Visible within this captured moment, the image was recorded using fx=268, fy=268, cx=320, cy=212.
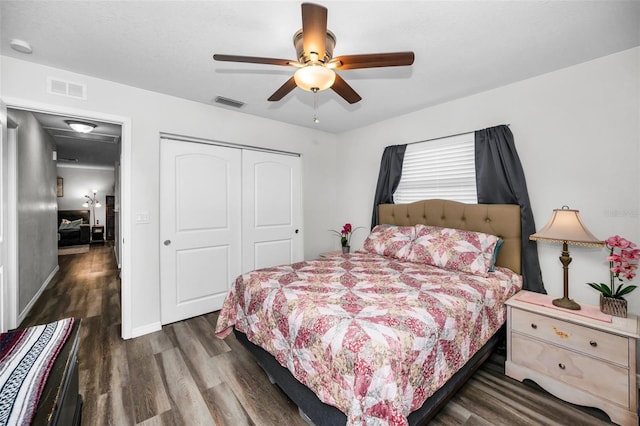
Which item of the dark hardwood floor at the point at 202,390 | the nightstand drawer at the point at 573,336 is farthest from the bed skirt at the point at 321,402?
the nightstand drawer at the point at 573,336

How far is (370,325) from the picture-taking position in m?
1.34

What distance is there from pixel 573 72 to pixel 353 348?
9.48 feet

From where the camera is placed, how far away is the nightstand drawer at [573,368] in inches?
64.7

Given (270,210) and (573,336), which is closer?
(573,336)

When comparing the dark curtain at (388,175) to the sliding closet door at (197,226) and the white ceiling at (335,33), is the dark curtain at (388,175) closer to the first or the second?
the white ceiling at (335,33)

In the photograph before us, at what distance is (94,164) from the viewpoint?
8305mm

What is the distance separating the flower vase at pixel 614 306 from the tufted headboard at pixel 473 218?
663mm

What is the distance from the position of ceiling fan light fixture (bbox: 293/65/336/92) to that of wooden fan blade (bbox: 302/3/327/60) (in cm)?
8

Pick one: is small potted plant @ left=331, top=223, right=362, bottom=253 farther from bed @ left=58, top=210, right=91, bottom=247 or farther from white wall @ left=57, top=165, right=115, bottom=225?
white wall @ left=57, top=165, right=115, bottom=225

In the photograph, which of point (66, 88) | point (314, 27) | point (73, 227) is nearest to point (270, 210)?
point (66, 88)

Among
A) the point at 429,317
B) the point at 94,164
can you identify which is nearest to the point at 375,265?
the point at 429,317

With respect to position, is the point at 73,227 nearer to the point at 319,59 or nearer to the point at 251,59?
the point at 251,59

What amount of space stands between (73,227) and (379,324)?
380 inches

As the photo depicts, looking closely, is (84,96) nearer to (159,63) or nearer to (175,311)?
(159,63)
